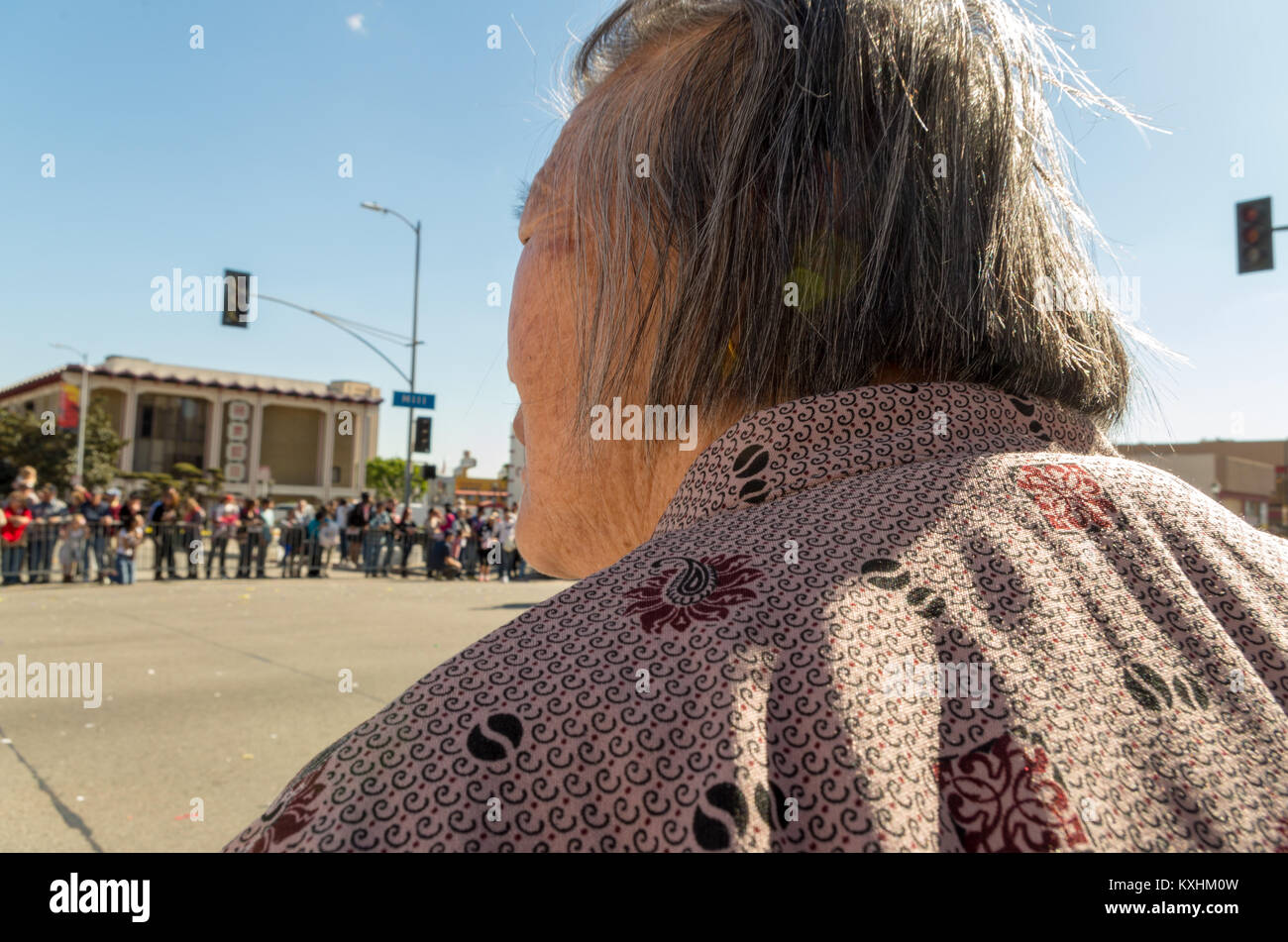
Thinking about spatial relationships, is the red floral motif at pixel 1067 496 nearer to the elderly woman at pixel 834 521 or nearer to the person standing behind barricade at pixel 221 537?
the elderly woman at pixel 834 521

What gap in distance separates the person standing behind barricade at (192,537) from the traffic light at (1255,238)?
18260 millimetres

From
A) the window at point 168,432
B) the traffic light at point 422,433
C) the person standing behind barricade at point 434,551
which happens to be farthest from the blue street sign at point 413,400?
the window at point 168,432

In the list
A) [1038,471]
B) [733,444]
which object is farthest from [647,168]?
[1038,471]

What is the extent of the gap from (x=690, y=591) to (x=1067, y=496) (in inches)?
14.9

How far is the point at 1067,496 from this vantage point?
2.48 feet

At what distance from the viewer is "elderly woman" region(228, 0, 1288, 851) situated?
0.54 metres

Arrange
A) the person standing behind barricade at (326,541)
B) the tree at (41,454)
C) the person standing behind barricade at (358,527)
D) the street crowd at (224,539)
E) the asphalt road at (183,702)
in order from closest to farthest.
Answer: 1. the asphalt road at (183,702)
2. the street crowd at (224,539)
3. the person standing behind barricade at (326,541)
4. the person standing behind barricade at (358,527)
5. the tree at (41,454)

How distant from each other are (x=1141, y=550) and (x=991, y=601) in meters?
0.20

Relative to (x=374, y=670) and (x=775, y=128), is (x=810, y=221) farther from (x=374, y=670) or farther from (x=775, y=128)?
(x=374, y=670)

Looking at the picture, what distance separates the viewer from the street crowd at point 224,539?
13.7 m

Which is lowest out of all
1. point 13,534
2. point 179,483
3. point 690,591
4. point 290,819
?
point 13,534

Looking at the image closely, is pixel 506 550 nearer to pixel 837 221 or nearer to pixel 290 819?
pixel 837 221

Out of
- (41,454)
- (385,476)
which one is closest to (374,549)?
(41,454)

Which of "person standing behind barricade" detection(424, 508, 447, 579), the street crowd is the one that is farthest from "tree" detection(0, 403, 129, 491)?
"person standing behind barricade" detection(424, 508, 447, 579)
